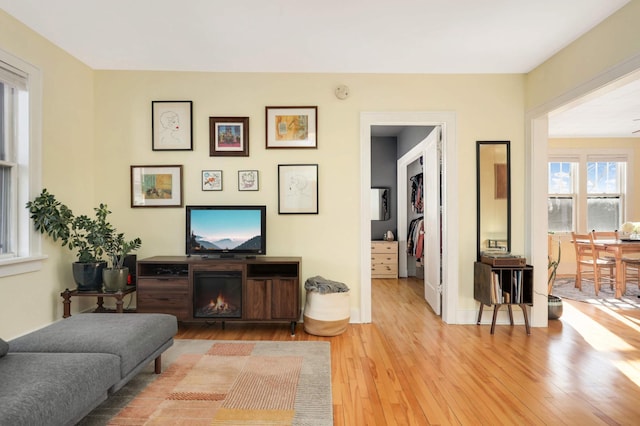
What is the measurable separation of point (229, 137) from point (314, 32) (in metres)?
1.41

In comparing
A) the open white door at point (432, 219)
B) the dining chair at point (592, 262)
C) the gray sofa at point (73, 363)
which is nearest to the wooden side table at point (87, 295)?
the gray sofa at point (73, 363)

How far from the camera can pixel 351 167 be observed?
393 cm

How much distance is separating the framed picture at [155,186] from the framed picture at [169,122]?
241 millimetres

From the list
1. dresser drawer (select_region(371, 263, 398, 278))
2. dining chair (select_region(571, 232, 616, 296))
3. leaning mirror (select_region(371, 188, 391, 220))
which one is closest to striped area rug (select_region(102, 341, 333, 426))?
dresser drawer (select_region(371, 263, 398, 278))

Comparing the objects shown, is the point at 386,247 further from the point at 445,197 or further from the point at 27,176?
the point at 27,176

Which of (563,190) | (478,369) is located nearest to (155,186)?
(478,369)

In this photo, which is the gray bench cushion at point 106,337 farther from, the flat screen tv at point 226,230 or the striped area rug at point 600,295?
the striped area rug at point 600,295

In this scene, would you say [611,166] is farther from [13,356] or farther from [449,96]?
[13,356]

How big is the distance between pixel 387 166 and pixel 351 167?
A: 349cm

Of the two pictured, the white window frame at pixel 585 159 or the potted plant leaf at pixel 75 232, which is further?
the white window frame at pixel 585 159

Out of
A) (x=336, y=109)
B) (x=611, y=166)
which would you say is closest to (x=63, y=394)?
(x=336, y=109)

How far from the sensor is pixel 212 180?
154 inches

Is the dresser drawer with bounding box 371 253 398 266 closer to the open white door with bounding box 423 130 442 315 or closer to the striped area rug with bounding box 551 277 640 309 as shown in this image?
the open white door with bounding box 423 130 442 315

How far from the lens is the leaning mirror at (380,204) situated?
7137 millimetres
